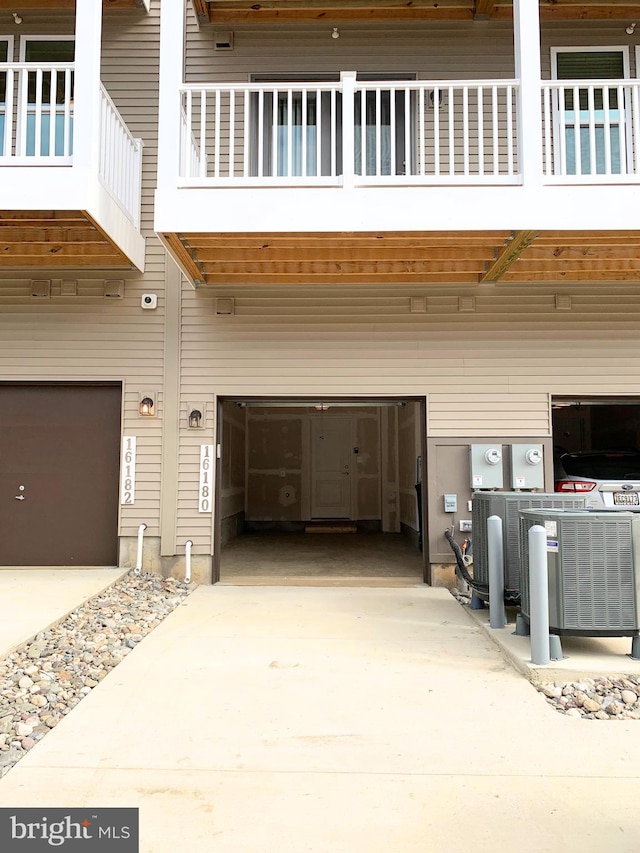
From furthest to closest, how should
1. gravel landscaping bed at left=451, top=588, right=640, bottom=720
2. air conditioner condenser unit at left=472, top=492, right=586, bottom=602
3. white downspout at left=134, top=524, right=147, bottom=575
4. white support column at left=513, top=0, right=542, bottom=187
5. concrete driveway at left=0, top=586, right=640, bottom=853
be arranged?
1. white downspout at left=134, top=524, right=147, bottom=575
2. white support column at left=513, top=0, right=542, bottom=187
3. air conditioner condenser unit at left=472, top=492, right=586, bottom=602
4. gravel landscaping bed at left=451, top=588, right=640, bottom=720
5. concrete driveway at left=0, top=586, right=640, bottom=853

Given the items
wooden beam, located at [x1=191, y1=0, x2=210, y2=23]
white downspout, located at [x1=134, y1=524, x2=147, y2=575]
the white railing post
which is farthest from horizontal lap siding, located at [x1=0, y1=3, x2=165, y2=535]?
wooden beam, located at [x1=191, y1=0, x2=210, y2=23]

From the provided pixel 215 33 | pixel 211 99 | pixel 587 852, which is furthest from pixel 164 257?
pixel 587 852

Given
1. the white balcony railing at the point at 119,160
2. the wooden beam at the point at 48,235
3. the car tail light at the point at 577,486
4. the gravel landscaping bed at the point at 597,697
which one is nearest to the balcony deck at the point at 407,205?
the white balcony railing at the point at 119,160

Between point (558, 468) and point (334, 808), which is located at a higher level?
point (558, 468)

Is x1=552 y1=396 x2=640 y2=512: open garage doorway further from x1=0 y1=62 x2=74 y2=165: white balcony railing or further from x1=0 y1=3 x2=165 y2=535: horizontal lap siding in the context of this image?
x1=0 y1=62 x2=74 y2=165: white balcony railing

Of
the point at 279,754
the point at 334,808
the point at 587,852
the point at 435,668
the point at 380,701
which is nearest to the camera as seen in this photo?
the point at 587,852

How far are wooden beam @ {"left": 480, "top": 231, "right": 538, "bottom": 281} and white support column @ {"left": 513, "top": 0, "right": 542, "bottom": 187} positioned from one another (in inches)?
16.4

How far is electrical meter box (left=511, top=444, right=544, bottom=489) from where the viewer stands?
6305mm

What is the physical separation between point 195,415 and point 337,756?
4.30m

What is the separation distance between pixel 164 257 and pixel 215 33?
8.73ft

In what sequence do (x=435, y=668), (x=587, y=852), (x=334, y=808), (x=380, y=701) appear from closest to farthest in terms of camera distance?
(x=587, y=852), (x=334, y=808), (x=380, y=701), (x=435, y=668)

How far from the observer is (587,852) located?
2062 mm

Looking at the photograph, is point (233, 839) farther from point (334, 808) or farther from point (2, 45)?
point (2, 45)

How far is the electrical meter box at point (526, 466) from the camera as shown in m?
6.30
